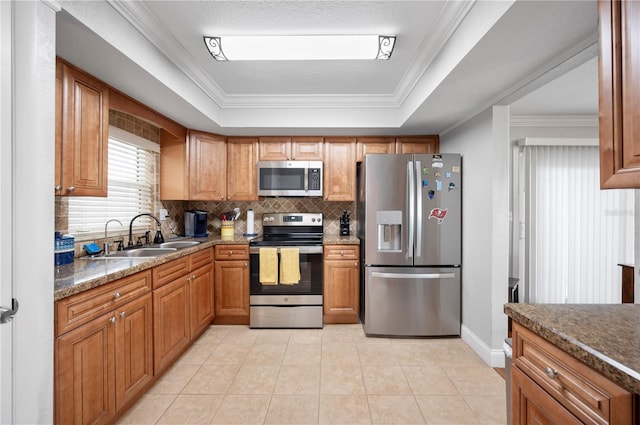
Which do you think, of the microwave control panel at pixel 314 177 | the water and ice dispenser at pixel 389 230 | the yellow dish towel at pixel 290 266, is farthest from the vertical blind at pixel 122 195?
the water and ice dispenser at pixel 389 230

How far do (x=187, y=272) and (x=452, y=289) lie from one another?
2485 mm

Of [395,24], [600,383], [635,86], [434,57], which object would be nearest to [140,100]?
[395,24]

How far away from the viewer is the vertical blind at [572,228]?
11.2ft

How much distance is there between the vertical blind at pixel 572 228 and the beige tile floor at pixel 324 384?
1.66 meters

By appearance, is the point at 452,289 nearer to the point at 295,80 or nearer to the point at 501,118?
the point at 501,118

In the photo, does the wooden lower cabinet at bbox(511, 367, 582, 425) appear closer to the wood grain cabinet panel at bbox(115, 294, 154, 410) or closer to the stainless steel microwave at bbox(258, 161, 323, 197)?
the wood grain cabinet panel at bbox(115, 294, 154, 410)

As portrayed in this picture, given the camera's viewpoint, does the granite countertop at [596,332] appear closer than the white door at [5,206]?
Yes

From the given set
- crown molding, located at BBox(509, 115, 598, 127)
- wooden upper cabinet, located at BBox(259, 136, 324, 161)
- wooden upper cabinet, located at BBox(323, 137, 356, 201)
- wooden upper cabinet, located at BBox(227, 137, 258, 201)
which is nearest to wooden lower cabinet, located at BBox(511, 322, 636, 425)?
wooden upper cabinet, located at BBox(323, 137, 356, 201)

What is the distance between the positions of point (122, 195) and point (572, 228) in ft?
16.0

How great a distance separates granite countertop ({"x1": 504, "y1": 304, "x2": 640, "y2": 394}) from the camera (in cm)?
69

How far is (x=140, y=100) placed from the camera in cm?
237

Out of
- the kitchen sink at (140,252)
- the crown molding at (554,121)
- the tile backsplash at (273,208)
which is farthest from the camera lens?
the tile backsplash at (273,208)

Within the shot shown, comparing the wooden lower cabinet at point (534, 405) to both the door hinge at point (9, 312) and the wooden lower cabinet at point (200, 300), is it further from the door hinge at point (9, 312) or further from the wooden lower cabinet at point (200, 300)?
the wooden lower cabinet at point (200, 300)

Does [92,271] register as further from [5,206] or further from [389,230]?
[389,230]
